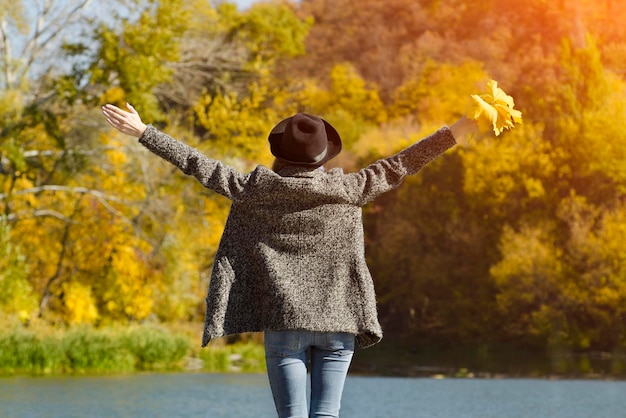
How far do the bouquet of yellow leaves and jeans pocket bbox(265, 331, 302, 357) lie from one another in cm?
98

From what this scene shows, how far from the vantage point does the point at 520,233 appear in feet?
121

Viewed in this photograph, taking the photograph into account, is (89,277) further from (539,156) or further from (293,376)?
(293,376)

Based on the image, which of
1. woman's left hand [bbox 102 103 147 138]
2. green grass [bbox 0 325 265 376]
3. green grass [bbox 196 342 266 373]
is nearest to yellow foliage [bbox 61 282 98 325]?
green grass [bbox 0 325 265 376]

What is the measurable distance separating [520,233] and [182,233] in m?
15.1

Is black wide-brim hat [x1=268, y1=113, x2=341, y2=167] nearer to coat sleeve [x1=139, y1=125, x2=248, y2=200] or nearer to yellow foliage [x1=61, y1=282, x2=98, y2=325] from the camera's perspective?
coat sleeve [x1=139, y1=125, x2=248, y2=200]

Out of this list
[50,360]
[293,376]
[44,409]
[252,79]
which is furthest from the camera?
[252,79]

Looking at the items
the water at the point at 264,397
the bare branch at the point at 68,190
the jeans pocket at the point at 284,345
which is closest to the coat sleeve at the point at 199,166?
the jeans pocket at the point at 284,345

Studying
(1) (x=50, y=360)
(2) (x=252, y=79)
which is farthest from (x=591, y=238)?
(1) (x=50, y=360)

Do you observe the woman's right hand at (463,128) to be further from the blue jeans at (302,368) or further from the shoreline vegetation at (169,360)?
the shoreline vegetation at (169,360)

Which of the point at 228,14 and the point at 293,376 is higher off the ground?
the point at 228,14

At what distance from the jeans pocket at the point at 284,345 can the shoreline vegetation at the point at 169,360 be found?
14.5 m

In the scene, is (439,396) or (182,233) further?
(182,233)

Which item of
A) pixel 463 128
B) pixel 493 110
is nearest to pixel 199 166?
pixel 463 128

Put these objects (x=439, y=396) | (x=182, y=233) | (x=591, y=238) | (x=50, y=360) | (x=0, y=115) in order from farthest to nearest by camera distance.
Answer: (x=591, y=238)
(x=182, y=233)
(x=0, y=115)
(x=50, y=360)
(x=439, y=396)
